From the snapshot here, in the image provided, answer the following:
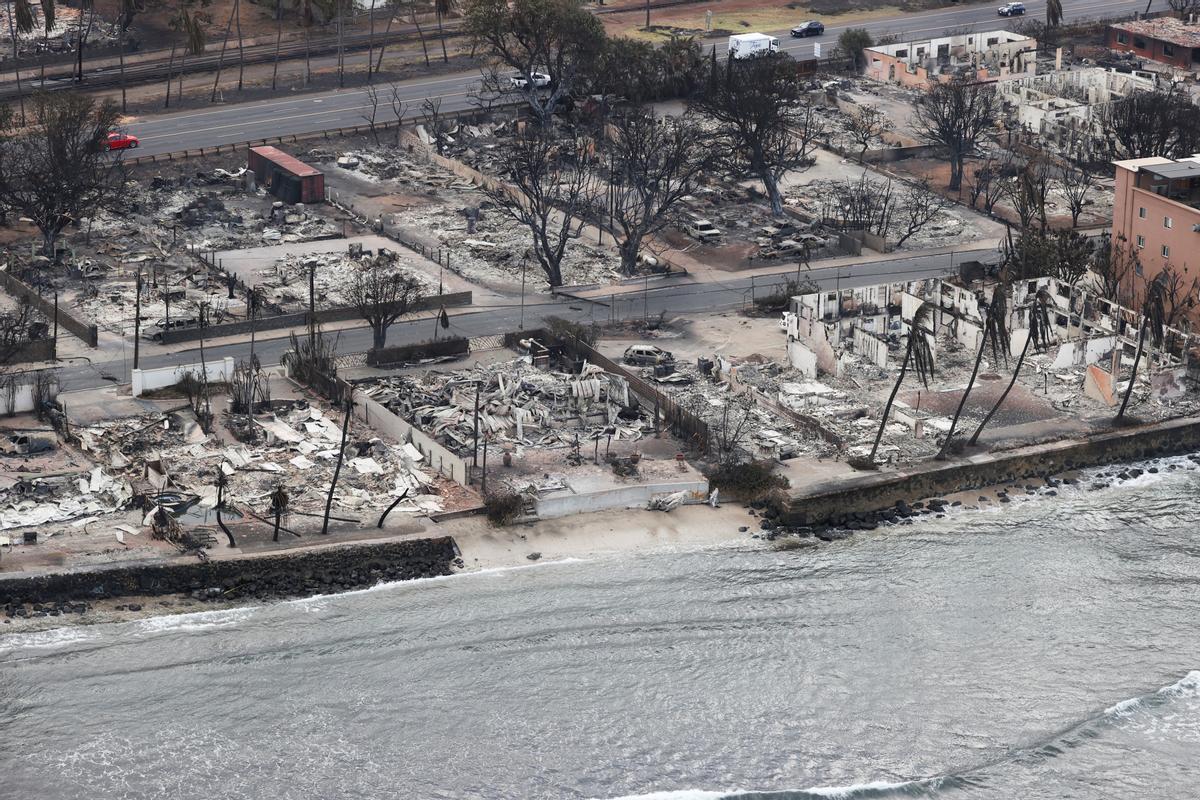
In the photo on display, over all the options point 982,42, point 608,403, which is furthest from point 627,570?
point 982,42

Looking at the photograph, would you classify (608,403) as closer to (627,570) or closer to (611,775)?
(627,570)

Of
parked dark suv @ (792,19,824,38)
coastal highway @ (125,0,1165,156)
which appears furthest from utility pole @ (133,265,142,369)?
parked dark suv @ (792,19,824,38)

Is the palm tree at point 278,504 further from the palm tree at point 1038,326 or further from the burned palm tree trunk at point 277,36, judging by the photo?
the burned palm tree trunk at point 277,36

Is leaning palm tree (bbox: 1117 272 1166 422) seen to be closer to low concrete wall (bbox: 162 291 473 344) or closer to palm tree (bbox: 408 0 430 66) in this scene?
low concrete wall (bbox: 162 291 473 344)

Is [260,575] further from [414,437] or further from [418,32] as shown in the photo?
[418,32]

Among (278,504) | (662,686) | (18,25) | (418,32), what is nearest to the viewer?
(662,686)

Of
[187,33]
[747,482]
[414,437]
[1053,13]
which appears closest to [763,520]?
[747,482]

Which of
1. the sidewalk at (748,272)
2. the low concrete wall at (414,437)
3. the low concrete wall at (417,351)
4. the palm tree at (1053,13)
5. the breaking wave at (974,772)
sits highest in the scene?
the palm tree at (1053,13)

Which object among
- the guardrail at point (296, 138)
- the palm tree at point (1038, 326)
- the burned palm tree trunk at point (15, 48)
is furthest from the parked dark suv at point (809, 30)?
the palm tree at point (1038, 326)
